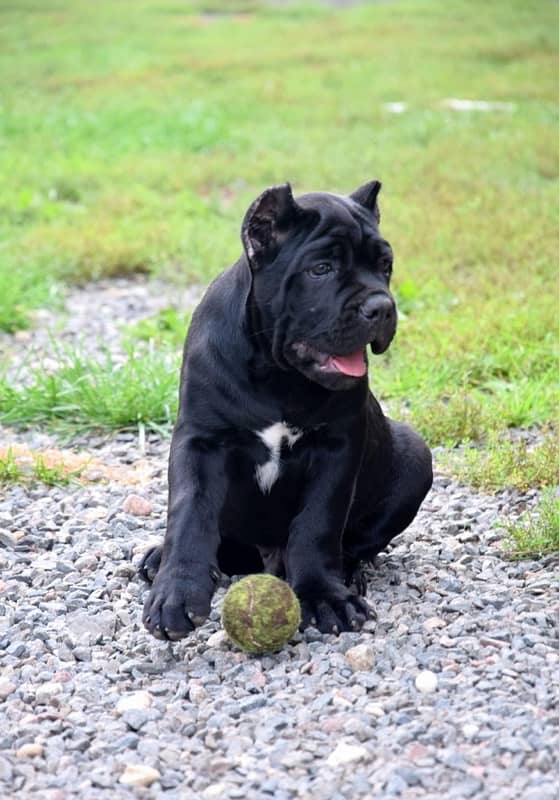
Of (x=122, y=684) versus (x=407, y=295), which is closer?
(x=122, y=684)

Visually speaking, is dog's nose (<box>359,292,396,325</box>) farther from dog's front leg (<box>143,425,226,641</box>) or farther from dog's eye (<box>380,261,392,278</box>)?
dog's front leg (<box>143,425,226,641</box>)

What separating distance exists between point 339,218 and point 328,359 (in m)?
0.43

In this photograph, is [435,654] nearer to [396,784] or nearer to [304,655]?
[304,655]

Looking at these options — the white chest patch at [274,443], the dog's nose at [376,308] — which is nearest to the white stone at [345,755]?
the white chest patch at [274,443]

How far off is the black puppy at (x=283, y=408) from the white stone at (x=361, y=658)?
0.63 feet

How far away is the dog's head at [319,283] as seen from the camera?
157 inches

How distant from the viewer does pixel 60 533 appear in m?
5.14

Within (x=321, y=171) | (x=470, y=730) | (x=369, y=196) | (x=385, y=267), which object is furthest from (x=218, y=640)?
(x=321, y=171)

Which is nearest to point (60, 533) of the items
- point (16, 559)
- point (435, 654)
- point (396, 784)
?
point (16, 559)

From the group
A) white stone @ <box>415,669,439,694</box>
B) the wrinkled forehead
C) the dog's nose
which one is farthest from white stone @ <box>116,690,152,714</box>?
the wrinkled forehead

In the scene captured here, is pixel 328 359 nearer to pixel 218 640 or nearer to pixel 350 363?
pixel 350 363

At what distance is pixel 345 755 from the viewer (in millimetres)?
3318

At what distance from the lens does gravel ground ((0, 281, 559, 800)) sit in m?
3.26

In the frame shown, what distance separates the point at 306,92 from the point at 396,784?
16.7 meters
